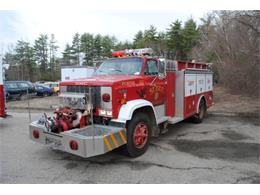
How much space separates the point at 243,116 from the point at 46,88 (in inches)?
731

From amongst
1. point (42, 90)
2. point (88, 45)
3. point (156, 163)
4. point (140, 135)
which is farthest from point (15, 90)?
point (88, 45)

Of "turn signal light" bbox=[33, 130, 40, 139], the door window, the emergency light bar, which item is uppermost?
the emergency light bar

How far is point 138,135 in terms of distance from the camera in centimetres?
467

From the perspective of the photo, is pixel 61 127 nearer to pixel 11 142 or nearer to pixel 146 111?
pixel 146 111

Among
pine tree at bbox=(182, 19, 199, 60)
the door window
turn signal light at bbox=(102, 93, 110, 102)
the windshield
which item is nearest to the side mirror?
the door window

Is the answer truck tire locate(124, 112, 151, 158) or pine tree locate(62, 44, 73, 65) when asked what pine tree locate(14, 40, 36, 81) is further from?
truck tire locate(124, 112, 151, 158)

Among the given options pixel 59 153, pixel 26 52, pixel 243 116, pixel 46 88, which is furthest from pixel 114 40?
pixel 59 153

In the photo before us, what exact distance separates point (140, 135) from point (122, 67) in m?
1.78

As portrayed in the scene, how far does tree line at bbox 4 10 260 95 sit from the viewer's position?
12.0 m

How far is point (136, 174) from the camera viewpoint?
3838mm

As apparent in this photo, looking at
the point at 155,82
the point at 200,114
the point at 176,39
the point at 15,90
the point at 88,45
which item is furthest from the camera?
the point at 88,45

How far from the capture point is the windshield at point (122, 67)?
210 inches

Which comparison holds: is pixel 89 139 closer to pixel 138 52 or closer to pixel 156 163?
pixel 156 163

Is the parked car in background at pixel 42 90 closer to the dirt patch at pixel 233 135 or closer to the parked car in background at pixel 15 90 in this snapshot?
the parked car in background at pixel 15 90
